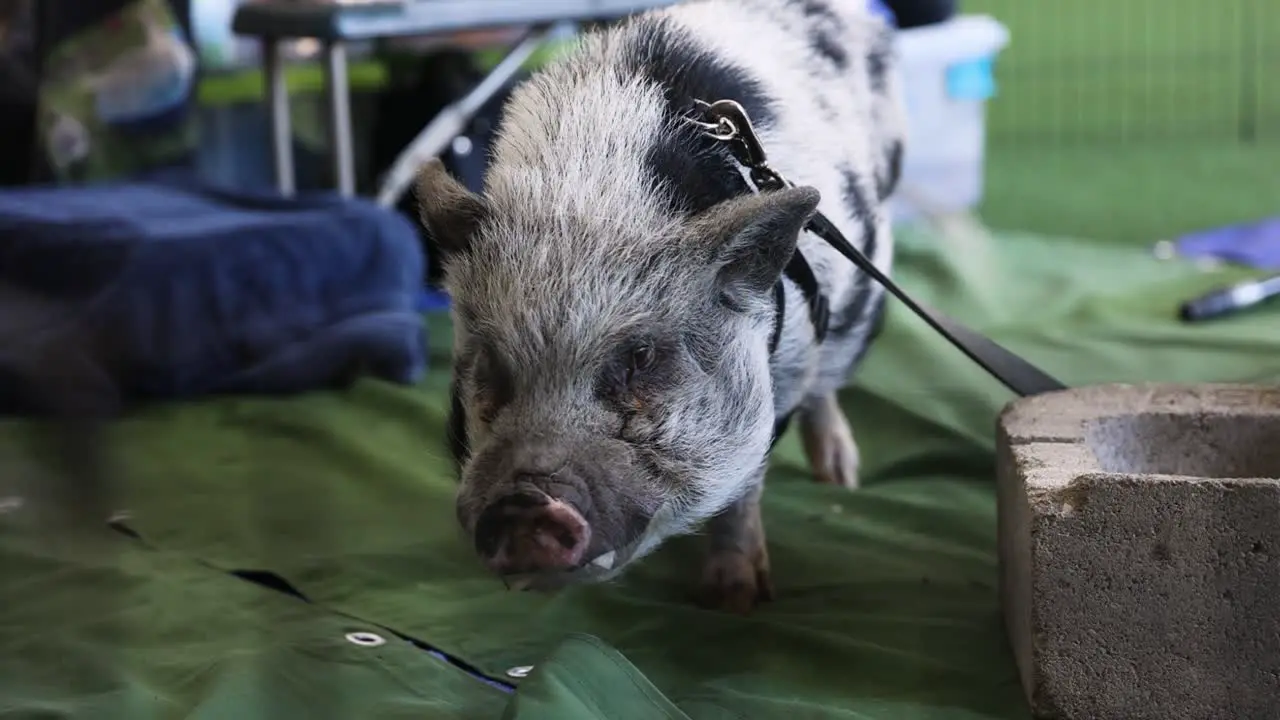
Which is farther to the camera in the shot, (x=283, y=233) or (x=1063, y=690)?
(x=283, y=233)

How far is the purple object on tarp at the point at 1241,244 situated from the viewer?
12.7 feet

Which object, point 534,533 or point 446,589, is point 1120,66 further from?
point 534,533

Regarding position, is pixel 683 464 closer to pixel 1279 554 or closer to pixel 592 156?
pixel 592 156

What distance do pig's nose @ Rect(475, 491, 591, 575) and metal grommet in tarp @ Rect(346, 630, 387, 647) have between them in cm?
45

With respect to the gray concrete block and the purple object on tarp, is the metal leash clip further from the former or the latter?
the purple object on tarp

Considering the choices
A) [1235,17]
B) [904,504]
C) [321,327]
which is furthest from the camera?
[1235,17]

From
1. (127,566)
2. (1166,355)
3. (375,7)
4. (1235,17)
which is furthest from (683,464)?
(1235,17)

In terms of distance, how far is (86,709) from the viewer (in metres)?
1.51

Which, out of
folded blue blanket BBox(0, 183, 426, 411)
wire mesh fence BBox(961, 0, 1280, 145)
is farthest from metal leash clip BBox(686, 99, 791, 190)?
wire mesh fence BBox(961, 0, 1280, 145)

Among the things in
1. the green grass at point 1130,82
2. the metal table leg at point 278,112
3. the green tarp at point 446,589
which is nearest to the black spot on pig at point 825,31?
the green tarp at point 446,589

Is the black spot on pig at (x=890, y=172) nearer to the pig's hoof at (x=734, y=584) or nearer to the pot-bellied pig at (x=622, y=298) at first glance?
the pot-bellied pig at (x=622, y=298)

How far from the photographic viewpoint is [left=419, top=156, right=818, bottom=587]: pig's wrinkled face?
4.54ft

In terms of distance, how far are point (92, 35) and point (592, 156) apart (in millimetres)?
2670

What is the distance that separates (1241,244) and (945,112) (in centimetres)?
99
